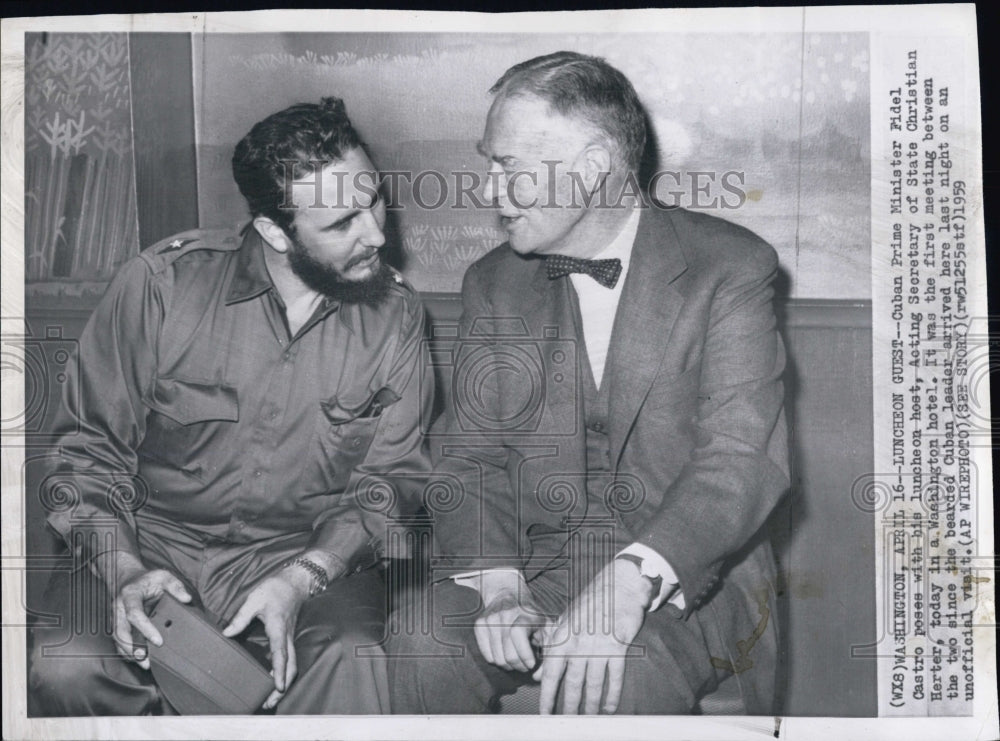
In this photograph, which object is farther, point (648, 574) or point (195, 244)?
point (195, 244)

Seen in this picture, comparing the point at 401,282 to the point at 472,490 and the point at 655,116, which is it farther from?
the point at 655,116

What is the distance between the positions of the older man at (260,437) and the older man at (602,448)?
23 cm

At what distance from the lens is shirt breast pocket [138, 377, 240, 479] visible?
3098 millimetres

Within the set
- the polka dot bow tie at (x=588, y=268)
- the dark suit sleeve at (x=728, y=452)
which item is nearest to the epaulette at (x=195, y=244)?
the polka dot bow tie at (x=588, y=268)

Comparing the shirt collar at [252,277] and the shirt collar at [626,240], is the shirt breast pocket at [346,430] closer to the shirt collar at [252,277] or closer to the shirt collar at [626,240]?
the shirt collar at [252,277]

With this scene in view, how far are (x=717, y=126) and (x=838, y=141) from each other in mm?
400

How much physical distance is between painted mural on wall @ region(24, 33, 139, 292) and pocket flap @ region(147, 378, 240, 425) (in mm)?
441

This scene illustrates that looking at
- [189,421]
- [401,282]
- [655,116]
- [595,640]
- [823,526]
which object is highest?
[655,116]

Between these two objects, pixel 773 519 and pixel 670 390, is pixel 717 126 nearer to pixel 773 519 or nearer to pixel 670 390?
pixel 670 390

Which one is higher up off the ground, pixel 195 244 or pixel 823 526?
pixel 195 244

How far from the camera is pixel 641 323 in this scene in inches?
121

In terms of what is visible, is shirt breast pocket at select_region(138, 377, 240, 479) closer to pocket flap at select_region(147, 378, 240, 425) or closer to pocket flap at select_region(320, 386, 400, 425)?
pocket flap at select_region(147, 378, 240, 425)

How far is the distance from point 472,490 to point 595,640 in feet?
1.99

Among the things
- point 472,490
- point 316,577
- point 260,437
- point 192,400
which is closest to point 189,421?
point 192,400
